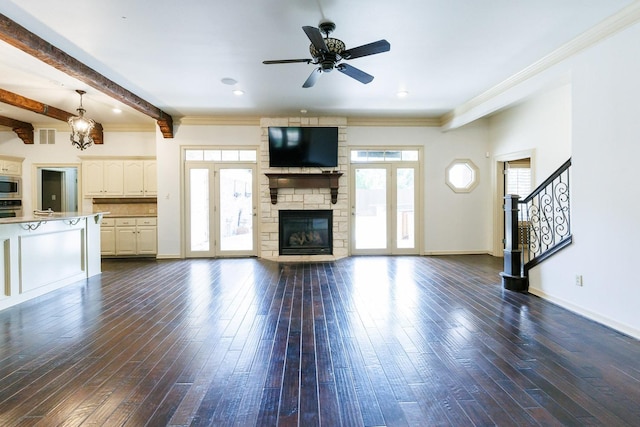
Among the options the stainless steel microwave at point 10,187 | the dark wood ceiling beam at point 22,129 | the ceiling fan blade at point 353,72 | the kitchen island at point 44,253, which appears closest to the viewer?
the ceiling fan blade at point 353,72

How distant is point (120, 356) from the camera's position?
248 centimetres

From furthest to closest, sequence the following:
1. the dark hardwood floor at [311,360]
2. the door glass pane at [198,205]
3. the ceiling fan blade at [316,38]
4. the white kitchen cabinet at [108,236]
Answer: the white kitchen cabinet at [108,236] < the door glass pane at [198,205] < the ceiling fan blade at [316,38] < the dark hardwood floor at [311,360]

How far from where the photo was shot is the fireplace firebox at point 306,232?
669cm

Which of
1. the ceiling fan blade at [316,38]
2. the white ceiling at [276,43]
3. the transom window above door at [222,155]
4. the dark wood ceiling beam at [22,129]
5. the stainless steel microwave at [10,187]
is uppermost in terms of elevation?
the white ceiling at [276,43]

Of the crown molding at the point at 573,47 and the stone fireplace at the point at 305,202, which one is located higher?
the crown molding at the point at 573,47

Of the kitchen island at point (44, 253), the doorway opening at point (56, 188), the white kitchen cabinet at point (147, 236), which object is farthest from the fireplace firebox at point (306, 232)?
the doorway opening at point (56, 188)

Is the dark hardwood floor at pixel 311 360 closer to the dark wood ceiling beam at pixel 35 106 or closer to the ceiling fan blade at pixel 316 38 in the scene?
the ceiling fan blade at pixel 316 38

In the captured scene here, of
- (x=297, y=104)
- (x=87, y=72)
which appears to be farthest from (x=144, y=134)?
(x=297, y=104)

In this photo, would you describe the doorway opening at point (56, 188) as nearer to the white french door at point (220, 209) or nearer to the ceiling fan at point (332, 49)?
the white french door at point (220, 209)

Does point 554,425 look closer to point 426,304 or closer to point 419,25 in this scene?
point 426,304

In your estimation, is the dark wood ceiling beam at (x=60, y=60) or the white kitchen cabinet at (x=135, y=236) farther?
the white kitchen cabinet at (x=135, y=236)

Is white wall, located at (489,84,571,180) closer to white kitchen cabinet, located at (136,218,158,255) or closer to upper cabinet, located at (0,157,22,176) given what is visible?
white kitchen cabinet, located at (136,218,158,255)

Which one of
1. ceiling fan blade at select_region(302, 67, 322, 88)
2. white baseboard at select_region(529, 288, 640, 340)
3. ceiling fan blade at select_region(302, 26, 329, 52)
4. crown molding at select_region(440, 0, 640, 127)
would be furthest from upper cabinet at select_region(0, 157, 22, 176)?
white baseboard at select_region(529, 288, 640, 340)

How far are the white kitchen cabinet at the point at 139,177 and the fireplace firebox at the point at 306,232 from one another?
302cm
